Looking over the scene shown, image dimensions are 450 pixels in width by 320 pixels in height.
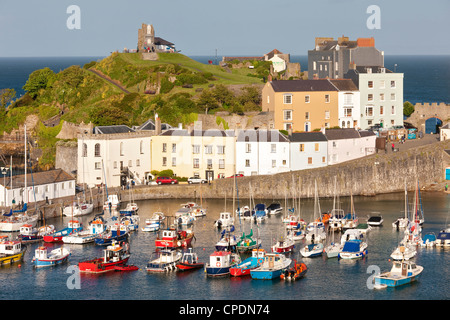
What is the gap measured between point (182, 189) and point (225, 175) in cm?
485

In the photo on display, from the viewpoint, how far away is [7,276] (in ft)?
176

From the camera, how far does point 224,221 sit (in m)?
66.0

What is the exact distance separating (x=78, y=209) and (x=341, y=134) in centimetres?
2565

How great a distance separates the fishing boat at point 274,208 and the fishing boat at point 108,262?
1731 centimetres

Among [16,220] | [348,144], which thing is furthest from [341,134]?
[16,220]

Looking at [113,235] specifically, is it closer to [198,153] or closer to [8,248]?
[8,248]

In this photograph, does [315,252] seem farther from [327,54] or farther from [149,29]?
[149,29]

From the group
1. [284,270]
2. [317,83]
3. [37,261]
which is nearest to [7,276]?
[37,261]

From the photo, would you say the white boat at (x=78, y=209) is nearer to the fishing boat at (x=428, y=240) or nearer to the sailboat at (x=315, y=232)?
the sailboat at (x=315, y=232)

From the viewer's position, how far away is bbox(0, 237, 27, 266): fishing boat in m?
56.5

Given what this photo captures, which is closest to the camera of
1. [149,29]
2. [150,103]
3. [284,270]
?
[284,270]

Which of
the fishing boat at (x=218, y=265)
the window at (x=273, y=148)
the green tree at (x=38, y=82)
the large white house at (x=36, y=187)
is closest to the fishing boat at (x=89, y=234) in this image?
the large white house at (x=36, y=187)

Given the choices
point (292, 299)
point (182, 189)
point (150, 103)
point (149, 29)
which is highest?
point (149, 29)

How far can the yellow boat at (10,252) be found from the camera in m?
56.5
